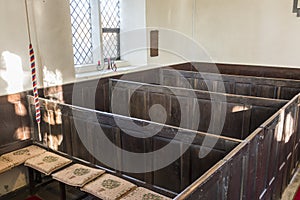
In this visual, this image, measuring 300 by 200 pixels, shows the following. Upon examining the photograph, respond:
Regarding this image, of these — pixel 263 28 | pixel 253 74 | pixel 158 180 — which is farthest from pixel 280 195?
pixel 263 28

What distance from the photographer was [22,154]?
8.53 feet

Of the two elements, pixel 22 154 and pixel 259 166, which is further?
pixel 22 154

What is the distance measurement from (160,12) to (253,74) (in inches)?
74.5

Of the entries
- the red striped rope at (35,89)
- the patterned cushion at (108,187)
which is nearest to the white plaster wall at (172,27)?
the red striped rope at (35,89)

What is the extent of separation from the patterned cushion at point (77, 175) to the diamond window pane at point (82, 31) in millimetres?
1778

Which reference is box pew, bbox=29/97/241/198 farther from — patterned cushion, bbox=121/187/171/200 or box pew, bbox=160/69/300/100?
box pew, bbox=160/69/300/100

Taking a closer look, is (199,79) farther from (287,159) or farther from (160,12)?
Answer: (287,159)

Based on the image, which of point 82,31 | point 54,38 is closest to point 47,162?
point 54,38

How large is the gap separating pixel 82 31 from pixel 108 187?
2413 mm

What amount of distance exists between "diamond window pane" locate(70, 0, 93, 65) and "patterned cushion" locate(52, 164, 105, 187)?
1.78 m

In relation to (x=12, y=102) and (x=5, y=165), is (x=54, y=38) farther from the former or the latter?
(x=5, y=165)

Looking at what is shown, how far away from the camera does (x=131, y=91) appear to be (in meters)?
3.42

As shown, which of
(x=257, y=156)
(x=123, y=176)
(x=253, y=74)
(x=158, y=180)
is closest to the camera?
(x=257, y=156)

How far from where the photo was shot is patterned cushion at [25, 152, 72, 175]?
2.35 m
